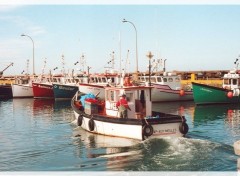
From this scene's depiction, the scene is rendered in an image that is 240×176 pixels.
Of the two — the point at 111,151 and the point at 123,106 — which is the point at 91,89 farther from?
the point at 111,151

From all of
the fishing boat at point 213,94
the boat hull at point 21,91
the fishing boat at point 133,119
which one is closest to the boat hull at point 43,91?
the boat hull at point 21,91

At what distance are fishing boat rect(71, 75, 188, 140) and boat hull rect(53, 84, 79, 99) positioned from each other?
94.2 ft

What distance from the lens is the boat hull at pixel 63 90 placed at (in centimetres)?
5159

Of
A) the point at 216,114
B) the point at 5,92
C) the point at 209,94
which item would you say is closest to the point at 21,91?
the point at 5,92

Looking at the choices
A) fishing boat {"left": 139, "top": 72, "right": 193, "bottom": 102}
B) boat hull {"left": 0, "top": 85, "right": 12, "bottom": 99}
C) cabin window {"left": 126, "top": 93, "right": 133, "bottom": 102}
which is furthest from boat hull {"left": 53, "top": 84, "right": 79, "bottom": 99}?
cabin window {"left": 126, "top": 93, "right": 133, "bottom": 102}

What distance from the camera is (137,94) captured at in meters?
20.4

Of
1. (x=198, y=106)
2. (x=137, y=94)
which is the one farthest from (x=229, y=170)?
A: (x=198, y=106)

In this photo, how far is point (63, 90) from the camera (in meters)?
51.8

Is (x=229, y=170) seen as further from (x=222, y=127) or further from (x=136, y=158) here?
(x=222, y=127)

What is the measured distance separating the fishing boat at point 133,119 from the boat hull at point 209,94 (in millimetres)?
17635

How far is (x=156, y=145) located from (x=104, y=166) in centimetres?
318

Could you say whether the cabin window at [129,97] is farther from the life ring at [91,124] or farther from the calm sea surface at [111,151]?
the life ring at [91,124]

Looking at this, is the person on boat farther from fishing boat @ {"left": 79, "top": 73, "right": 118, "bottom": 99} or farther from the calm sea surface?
fishing boat @ {"left": 79, "top": 73, "right": 118, "bottom": 99}

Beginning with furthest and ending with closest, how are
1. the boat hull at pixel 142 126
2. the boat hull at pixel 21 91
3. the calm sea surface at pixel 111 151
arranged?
the boat hull at pixel 21 91, the boat hull at pixel 142 126, the calm sea surface at pixel 111 151
